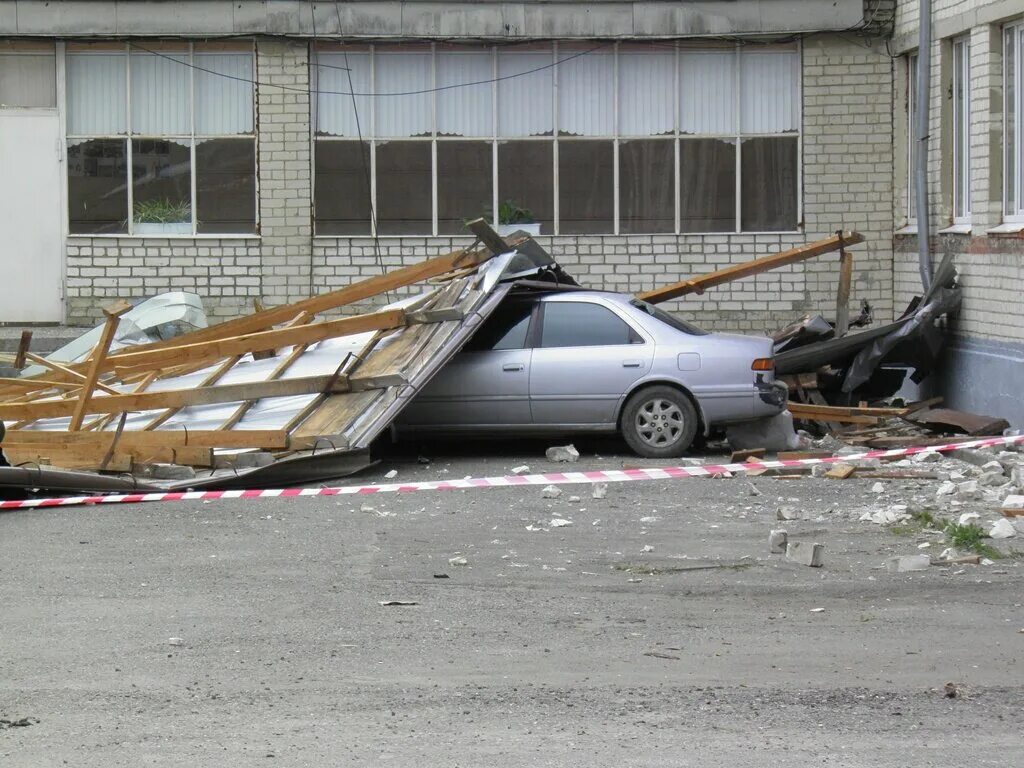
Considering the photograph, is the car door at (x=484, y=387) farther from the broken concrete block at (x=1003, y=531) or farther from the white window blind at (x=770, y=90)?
the white window blind at (x=770, y=90)

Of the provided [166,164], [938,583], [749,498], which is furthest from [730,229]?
[938,583]

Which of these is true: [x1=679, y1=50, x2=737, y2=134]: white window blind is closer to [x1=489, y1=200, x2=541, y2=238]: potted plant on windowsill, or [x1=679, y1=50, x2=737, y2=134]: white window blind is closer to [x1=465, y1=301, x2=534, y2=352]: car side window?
[x1=489, y1=200, x2=541, y2=238]: potted plant on windowsill

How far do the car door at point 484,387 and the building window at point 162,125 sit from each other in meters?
6.50

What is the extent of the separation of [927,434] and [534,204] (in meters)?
6.39

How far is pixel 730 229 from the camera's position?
60.6 feet

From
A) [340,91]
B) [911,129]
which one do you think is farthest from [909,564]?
[340,91]

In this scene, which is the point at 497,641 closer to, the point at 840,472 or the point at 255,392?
the point at 840,472

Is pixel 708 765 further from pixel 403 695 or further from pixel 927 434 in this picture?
pixel 927 434

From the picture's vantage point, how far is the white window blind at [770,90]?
1831 cm

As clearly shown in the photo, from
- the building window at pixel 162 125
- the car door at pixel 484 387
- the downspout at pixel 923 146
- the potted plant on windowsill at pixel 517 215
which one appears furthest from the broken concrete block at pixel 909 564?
the building window at pixel 162 125

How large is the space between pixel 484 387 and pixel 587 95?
679 centimetres

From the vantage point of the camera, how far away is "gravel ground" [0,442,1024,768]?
515 centimetres

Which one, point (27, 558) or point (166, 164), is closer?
point (27, 558)

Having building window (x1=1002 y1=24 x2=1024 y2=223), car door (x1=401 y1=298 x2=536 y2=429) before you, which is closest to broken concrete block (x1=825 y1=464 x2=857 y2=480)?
car door (x1=401 y1=298 x2=536 y2=429)
